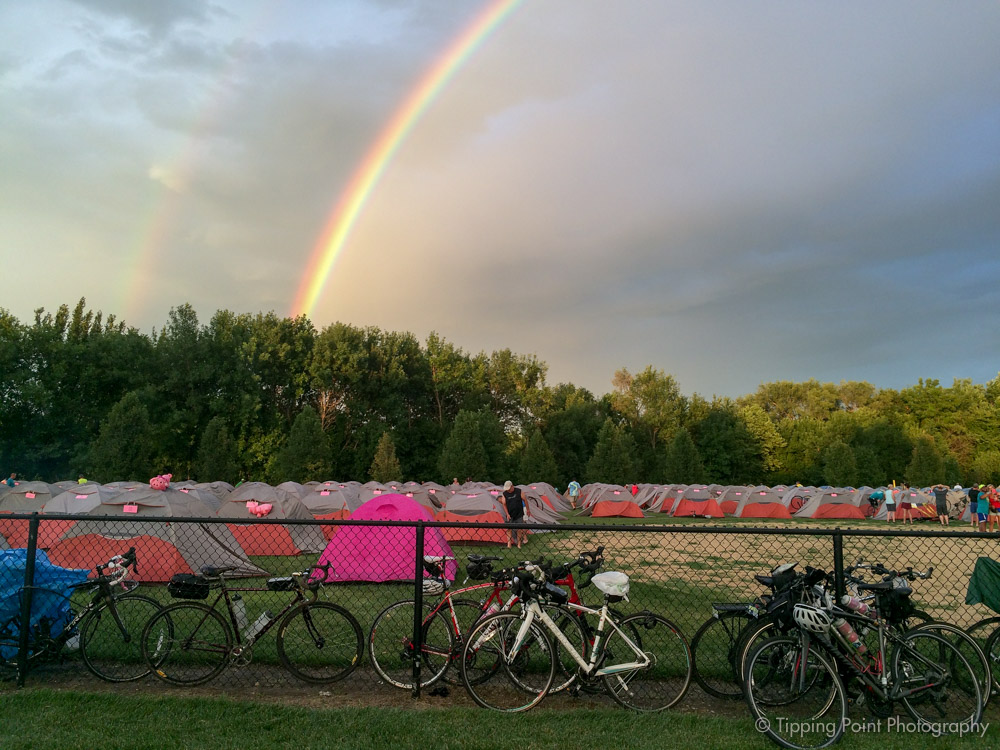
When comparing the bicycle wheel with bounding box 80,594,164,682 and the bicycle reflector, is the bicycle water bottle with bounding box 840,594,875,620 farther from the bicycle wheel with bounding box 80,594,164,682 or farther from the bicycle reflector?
the bicycle wheel with bounding box 80,594,164,682

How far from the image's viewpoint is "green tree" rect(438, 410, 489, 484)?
37562mm

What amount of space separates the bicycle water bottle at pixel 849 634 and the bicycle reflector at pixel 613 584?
1.39 m

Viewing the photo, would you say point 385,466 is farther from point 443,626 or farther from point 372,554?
point 443,626

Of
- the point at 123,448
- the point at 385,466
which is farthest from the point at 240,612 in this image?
the point at 385,466

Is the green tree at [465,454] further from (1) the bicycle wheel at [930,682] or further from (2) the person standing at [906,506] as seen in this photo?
(1) the bicycle wheel at [930,682]

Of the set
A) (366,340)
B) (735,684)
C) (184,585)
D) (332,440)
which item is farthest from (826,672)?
(366,340)

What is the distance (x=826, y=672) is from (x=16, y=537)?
1374 cm

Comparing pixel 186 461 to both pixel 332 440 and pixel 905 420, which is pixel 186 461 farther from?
pixel 905 420

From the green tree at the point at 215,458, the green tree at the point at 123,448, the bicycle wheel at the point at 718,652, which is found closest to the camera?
the bicycle wheel at the point at 718,652

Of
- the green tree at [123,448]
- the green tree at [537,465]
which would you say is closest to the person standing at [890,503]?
the green tree at [537,465]

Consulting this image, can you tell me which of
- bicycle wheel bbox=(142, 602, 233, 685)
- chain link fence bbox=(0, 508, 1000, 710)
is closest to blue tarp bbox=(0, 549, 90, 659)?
chain link fence bbox=(0, 508, 1000, 710)

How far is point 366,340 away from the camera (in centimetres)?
4822

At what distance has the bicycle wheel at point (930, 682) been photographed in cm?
430

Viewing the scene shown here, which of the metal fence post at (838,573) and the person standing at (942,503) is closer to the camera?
the metal fence post at (838,573)
